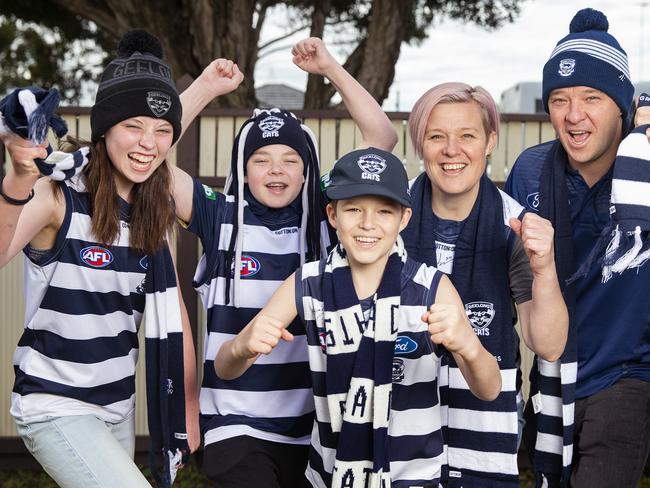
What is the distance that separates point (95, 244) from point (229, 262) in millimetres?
540

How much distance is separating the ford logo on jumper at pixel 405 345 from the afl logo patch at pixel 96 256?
3.34ft

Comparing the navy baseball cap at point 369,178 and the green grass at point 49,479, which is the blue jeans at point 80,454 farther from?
the green grass at point 49,479

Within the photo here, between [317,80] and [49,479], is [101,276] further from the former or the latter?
[317,80]

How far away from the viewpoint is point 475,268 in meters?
3.09

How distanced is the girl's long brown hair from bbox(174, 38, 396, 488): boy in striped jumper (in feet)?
0.70

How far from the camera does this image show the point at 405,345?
283 centimetres

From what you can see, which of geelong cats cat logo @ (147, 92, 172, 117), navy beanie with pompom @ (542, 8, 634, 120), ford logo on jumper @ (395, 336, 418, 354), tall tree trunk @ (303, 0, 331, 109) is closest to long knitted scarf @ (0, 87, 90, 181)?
geelong cats cat logo @ (147, 92, 172, 117)

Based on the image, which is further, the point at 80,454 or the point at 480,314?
the point at 480,314

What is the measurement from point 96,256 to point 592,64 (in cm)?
185

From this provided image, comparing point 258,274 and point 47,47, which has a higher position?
point 47,47

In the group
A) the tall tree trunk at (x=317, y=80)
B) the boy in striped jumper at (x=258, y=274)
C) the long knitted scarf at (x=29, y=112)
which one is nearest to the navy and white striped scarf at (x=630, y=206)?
the boy in striped jumper at (x=258, y=274)

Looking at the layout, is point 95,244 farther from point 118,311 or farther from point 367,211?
point 367,211

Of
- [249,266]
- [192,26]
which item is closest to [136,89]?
[249,266]

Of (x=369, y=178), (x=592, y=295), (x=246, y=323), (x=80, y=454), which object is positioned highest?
(x=369, y=178)
